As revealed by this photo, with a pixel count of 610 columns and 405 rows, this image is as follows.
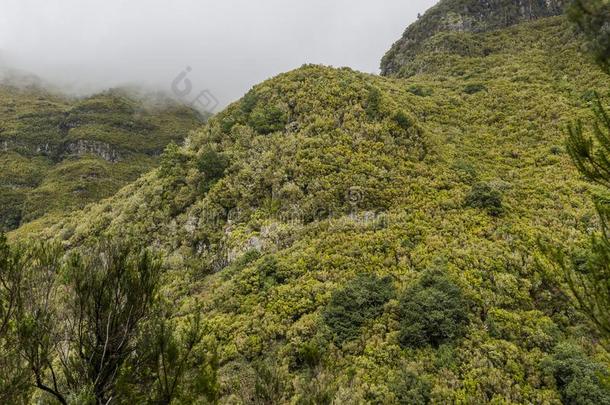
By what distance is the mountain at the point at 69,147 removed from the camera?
261 feet

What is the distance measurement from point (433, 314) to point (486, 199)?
11271 millimetres

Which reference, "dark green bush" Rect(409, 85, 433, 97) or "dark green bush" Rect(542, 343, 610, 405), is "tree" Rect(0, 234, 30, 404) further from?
"dark green bush" Rect(409, 85, 433, 97)

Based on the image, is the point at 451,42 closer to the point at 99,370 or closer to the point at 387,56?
the point at 387,56

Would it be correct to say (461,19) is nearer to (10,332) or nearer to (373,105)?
(373,105)

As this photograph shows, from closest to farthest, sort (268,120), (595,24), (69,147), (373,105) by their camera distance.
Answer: (595,24), (268,120), (373,105), (69,147)

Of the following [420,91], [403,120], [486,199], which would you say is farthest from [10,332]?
[420,91]

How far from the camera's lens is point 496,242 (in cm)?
2092

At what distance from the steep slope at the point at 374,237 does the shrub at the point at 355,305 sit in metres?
0.07

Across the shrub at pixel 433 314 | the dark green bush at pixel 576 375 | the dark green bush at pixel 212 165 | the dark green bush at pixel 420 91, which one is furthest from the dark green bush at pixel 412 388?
the dark green bush at pixel 420 91

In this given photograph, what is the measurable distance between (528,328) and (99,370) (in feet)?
49.6

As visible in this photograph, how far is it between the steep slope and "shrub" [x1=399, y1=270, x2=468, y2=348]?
7 cm

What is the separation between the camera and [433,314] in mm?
15695

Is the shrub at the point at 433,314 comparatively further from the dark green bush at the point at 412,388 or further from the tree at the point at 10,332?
the tree at the point at 10,332

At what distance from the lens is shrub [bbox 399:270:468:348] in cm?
1553
